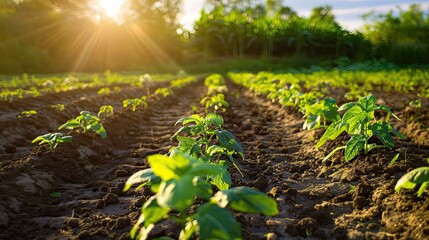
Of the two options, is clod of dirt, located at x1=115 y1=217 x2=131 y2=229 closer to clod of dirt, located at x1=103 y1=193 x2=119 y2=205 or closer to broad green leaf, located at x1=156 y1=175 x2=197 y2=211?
clod of dirt, located at x1=103 y1=193 x2=119 y2=205

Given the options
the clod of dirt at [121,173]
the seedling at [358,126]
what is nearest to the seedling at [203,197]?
the seedling at [358,126]

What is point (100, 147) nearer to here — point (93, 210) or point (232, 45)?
point (93, 210)

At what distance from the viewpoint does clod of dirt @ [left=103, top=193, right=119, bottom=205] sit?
317cm

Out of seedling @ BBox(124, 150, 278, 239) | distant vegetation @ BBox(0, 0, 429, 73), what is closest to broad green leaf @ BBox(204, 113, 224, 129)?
seedling @ BBox(124, 150, 278, 239)

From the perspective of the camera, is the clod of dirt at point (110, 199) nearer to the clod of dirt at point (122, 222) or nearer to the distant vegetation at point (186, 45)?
the clod of dirt at point (122, 222)

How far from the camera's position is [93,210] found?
121 inches

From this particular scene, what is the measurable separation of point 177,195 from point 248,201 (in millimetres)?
404

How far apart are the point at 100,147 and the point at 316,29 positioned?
33009 mm

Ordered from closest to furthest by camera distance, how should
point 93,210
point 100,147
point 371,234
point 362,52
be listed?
point 371,234, point 93,210, point 100,147, point 362,52

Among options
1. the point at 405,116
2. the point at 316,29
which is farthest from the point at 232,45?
the point at 405,116

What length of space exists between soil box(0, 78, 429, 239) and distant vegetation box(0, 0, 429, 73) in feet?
74.8

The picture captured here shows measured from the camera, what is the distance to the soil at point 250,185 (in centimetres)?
254

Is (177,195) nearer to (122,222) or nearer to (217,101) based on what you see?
(122,222)

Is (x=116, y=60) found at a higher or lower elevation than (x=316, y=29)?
lower
